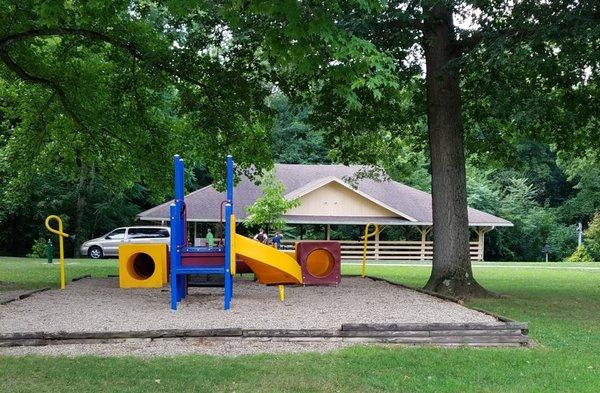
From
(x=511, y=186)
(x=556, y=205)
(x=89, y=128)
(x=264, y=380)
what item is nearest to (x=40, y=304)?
(x=264, y=380)

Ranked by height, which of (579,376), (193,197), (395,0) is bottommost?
(579,376)

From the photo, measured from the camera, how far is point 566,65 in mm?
13688

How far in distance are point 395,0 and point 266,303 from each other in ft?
20.7

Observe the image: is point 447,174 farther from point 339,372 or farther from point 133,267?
point 339,372

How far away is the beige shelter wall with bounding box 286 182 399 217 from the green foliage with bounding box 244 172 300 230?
345 cm

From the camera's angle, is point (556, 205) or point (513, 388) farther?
point (556, 205)

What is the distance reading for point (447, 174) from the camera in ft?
46.5

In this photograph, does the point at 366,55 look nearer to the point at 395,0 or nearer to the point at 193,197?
the point at 395,0

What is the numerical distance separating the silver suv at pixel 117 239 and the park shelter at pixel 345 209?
0.80 m

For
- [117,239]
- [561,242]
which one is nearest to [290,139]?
[117,239]

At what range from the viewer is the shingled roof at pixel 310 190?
34.1 meters

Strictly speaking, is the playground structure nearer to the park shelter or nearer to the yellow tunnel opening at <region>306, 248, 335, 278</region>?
the yellow tunnel opening at <region>306, 248, 335, 278</region>

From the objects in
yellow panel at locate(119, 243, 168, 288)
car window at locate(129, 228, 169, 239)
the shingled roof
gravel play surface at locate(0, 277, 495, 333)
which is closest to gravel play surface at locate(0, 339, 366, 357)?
gravel play surface at locate(0, 277, 495, 333)

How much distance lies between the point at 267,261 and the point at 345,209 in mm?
23822
